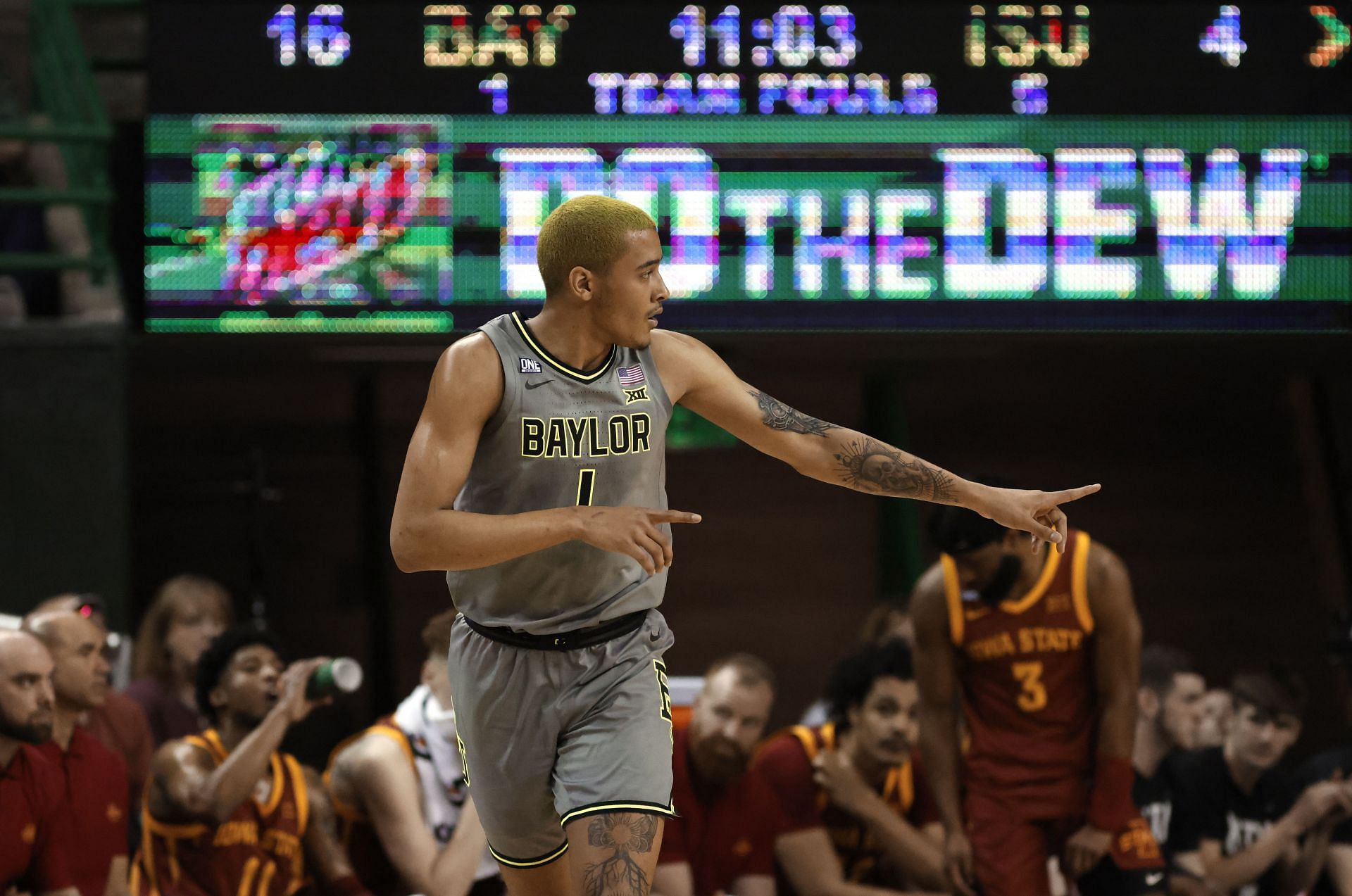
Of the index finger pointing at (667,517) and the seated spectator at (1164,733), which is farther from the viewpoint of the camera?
the seated spectator at (1164,733)

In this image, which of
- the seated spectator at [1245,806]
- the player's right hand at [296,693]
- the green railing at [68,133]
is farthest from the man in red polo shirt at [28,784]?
the seated spectator at [1245,806]

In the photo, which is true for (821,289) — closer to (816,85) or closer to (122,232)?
(816,85)

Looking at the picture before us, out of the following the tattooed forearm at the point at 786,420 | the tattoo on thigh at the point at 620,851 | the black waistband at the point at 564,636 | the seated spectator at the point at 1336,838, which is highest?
the tattooed forearm at the point at 786,420

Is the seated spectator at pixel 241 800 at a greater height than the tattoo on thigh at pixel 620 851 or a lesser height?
lesser

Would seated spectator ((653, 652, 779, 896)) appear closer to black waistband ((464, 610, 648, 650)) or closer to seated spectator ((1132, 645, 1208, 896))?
seated spectator ((1132, 645, 1208, 896))

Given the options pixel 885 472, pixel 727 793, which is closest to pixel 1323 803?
pixel 727 793

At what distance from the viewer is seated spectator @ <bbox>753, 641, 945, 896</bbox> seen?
5535mm

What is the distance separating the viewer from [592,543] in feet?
10.0

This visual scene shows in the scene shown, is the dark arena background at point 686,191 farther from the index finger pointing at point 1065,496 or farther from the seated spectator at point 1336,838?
the index finger pointing at point 1065,496

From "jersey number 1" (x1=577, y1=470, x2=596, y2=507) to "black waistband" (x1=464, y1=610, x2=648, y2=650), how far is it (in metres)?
0.26

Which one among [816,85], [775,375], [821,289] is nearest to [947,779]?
[821,289]

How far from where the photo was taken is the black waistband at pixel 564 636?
343 cm

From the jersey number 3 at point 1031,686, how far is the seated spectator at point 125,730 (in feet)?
10.0

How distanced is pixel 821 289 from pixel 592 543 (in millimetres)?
4402
